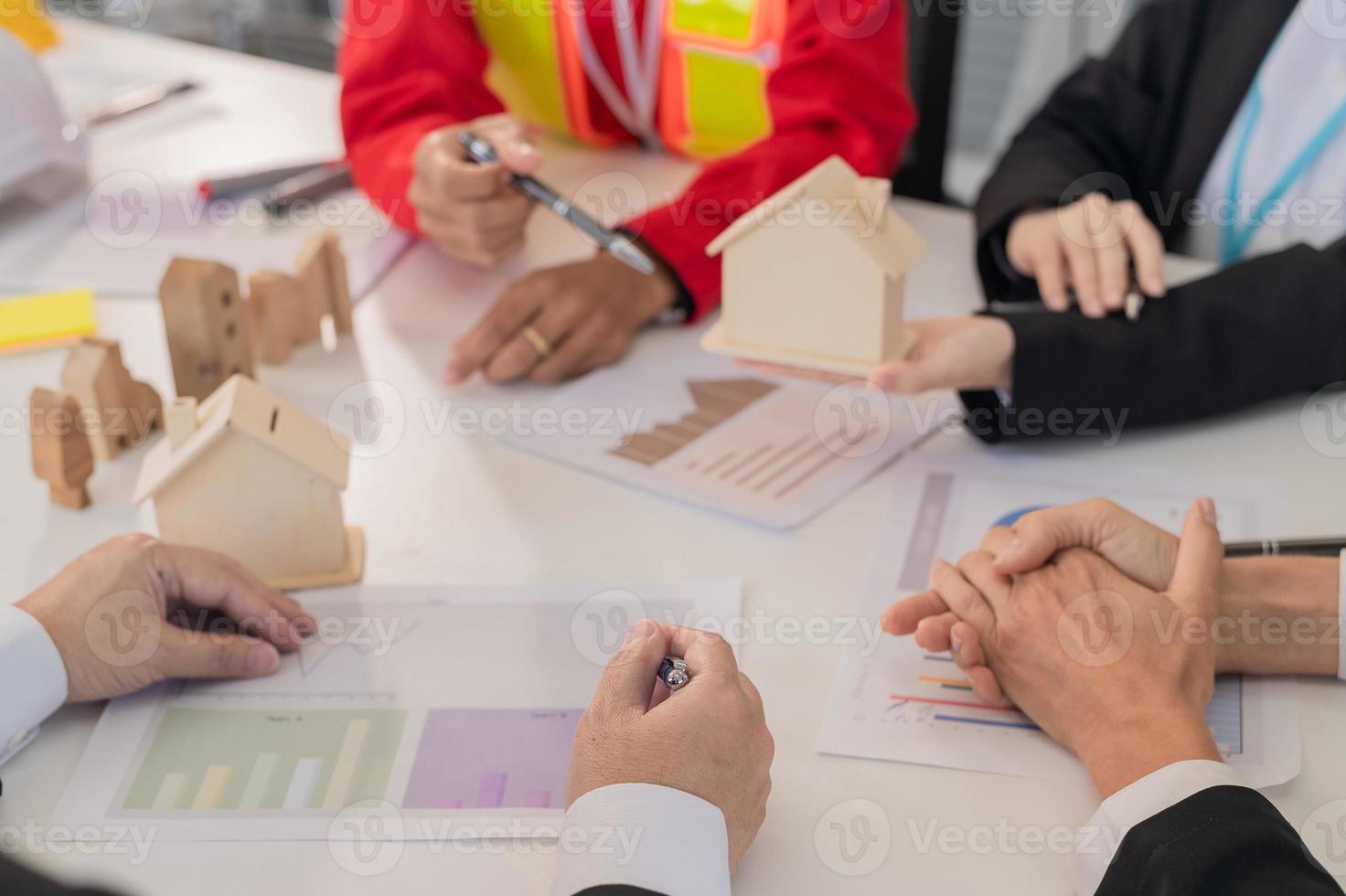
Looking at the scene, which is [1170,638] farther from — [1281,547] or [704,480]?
[704,480]

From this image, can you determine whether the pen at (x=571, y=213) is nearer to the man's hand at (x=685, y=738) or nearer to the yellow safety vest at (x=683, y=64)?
the yellow safety vest at (x=683, y=64)

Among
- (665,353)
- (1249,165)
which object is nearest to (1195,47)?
(1249,165)

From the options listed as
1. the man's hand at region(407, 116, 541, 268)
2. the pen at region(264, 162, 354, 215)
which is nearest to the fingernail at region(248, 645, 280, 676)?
the man's hand at region(407, 116, 541, 268)

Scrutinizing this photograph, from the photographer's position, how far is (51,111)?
5.08 feet

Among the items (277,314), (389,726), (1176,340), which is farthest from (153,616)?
(1176,340)

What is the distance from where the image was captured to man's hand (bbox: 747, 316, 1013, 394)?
3.38 ft

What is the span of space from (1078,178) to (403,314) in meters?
0.75

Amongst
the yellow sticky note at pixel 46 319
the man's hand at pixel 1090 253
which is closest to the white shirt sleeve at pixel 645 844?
the man's hand at pixel 1090 253

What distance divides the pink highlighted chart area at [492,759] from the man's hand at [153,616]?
137 millimetres

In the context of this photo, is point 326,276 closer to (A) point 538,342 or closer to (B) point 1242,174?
(A) point 538,342

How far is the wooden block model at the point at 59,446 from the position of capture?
0.98 meters

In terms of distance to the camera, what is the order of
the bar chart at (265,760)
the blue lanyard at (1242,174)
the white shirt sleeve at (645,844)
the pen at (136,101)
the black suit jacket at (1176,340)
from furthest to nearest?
the pen at (136,101), the blue lanyard at (1242,174), the black suit jacket at (1176,340), the bar chart at (265,760), the white shirt sleeve at (645,844)

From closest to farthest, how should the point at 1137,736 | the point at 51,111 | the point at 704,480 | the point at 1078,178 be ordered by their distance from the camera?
the point at 1137,736, the point at 704,480, the point at 1078,178, the point at 51,111

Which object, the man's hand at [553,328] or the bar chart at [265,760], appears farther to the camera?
→ the man's hand at [553,328]
